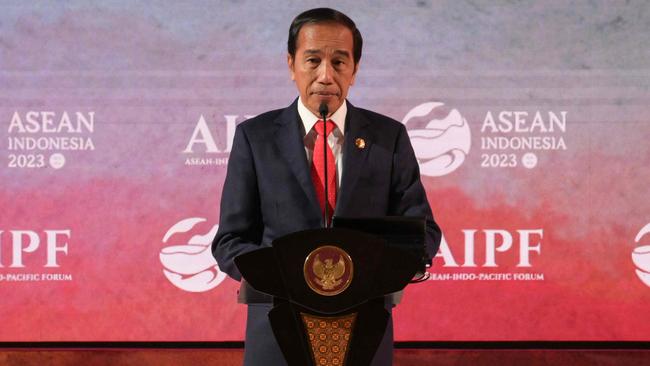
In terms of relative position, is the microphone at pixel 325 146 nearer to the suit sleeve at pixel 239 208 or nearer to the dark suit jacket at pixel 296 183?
the dark suit jacket at pixel 296 183

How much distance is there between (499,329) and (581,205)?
597mm

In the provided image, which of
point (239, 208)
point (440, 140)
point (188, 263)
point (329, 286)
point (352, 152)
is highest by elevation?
point (440, 140)

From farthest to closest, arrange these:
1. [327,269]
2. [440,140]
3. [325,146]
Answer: [440,140]
[325,146]
[327,269]

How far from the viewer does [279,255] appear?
4.73 ft

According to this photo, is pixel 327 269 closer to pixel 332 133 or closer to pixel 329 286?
pixel 329 286

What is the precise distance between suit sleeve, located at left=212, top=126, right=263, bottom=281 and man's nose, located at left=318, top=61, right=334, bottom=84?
223mm

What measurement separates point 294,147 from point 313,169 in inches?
2.5

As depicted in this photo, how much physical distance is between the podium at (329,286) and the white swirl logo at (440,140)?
1.86 meters

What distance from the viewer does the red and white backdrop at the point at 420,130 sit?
330cm

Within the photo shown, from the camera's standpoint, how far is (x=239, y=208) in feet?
5.64

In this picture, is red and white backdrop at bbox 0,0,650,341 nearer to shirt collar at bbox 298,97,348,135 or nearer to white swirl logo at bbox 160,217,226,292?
white swirl logo at bbox 160,217,226,292

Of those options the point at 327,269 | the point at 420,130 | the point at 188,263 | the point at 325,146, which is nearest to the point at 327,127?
the point at 325,146

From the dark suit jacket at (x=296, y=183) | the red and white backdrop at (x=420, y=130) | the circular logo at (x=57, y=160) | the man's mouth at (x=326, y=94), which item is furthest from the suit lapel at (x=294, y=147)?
the circular logo at (x=57, y=160)

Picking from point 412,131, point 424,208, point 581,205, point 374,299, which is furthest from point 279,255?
point 581,205
